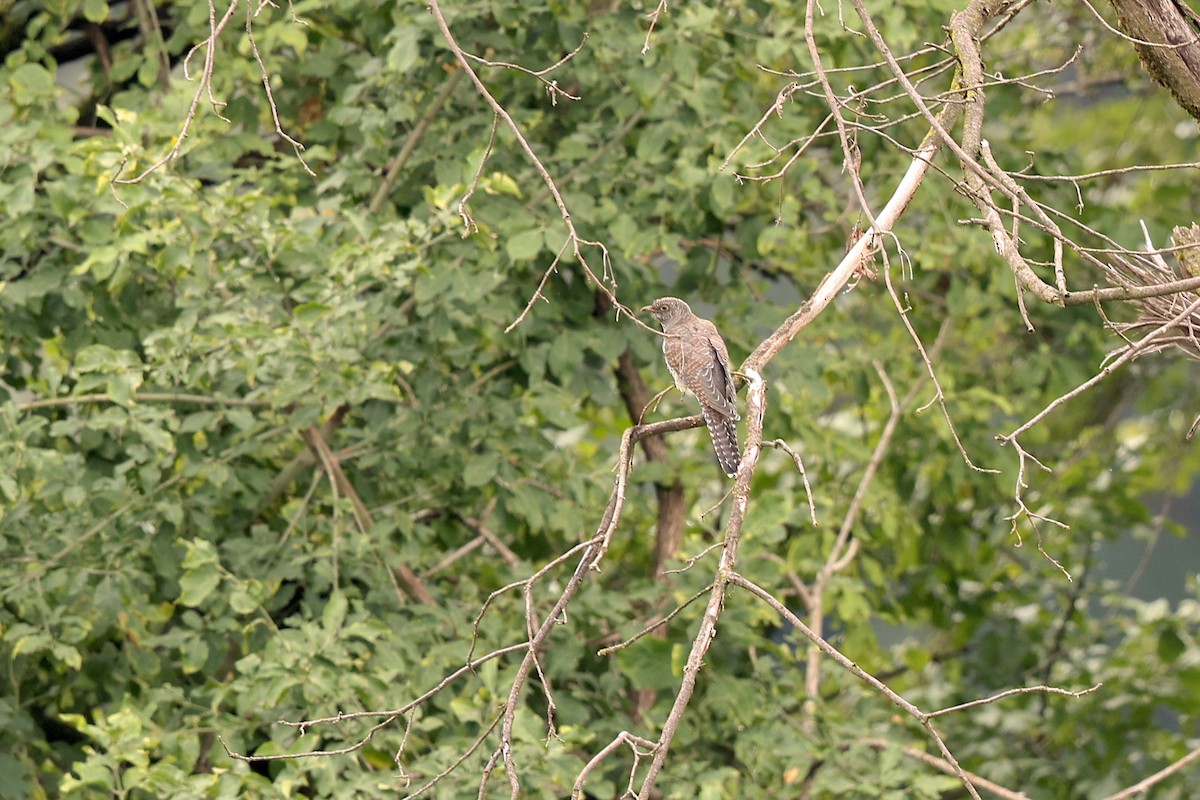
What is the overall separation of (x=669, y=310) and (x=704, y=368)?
74cm

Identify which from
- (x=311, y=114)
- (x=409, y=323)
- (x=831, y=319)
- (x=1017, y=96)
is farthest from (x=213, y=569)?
(x=1017, y=96)

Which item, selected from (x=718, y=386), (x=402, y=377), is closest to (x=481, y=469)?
(x=402, y=377)

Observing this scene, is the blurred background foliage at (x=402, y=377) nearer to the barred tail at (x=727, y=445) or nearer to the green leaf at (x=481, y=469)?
the green leaf at (x=481, y=469)

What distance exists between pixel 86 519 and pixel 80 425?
11.4 inches

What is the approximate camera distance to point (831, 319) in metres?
5.49

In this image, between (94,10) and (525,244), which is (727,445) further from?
(94,10)

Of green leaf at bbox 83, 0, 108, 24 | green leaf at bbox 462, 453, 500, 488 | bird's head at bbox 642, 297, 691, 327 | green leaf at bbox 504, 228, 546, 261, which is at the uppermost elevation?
green leaf at bbox 83, 0, 108, 24

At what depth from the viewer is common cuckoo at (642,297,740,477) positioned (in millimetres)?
3844

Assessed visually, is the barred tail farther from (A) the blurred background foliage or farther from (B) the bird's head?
(B) the bird's head

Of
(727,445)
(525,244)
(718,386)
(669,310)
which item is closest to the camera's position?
(727,445)

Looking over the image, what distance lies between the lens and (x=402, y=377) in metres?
4.86

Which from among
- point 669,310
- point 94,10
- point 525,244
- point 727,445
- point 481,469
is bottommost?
point 481,469

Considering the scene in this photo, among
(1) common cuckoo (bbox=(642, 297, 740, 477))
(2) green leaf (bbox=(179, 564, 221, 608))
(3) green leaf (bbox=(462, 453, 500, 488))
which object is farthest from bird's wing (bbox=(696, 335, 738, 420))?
(2) green leaf (bbox=(179, 564, 221, 608))

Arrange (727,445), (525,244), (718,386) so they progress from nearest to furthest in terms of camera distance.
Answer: (727,445), (718,386), (525,244)
